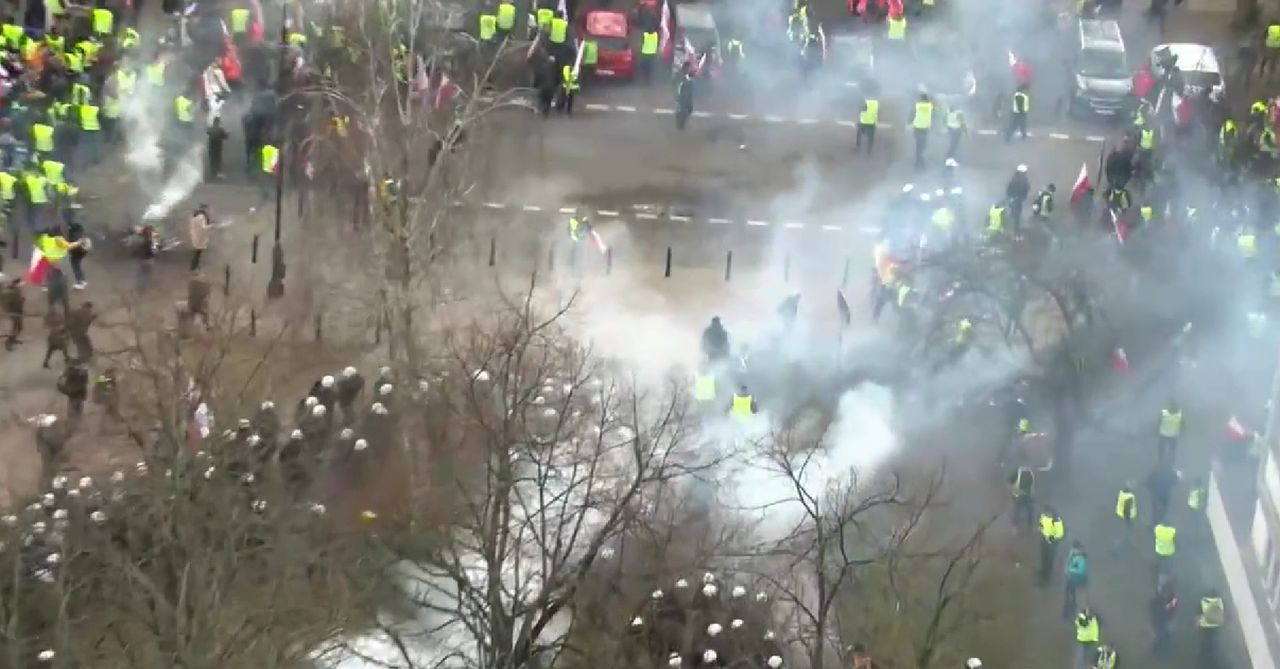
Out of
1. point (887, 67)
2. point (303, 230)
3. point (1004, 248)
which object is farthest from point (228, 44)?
point (1004, 248)

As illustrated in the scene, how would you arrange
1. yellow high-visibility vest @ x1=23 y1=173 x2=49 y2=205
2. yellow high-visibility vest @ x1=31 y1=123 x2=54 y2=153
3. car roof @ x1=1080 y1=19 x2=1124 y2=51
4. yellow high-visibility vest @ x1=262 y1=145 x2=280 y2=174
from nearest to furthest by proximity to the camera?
yellow high-visibility vest @ x1=23 y1=173 x2=49 y2=205
yellow high-visibility vest @ x1=262 y1=145 x2=280 y2=174
yellow high-visibility vest @ x1=31 y1=123 x2=54 y2=153
car roof @ x1=1080 y1=19 x2=1124 y2=51

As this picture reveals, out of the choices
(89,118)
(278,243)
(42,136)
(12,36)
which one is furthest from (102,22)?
(278,243)

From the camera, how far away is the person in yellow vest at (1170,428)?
3094 centimetres

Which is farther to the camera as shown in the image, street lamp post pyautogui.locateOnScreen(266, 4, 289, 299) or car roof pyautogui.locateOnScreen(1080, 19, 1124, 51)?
car roof pyautogui.locateOnScreen(1080, 19, 1124, 51)

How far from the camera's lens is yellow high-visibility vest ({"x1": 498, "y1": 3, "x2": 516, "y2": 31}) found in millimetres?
42000

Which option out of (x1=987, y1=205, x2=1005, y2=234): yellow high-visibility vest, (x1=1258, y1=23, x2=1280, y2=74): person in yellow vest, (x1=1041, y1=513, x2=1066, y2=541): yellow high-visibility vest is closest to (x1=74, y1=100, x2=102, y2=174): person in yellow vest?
(x1=987, y1=205, x2=1005, y2=234): yellow high-visibility vest

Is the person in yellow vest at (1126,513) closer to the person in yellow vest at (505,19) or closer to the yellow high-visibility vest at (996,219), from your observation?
the yellow high-visibility vest at (996,219)

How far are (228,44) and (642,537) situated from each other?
17.0 meters

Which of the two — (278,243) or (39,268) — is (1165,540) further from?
(39,268)

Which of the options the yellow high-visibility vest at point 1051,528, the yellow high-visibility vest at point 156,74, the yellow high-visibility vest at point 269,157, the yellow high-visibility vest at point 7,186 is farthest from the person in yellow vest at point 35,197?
the yellow high-visibility vest at point 1051,528

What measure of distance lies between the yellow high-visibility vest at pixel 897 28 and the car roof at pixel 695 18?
3.35 metres

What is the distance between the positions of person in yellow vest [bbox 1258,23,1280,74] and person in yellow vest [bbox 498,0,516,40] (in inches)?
534

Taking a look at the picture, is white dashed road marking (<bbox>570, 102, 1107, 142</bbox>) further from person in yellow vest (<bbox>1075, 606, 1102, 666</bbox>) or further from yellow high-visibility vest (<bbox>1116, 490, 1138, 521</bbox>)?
person in yellow vest (<bbox>1075, 606, 1102, 666</bbox>)

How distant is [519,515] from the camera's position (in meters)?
29.4
